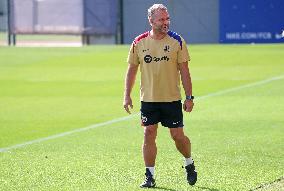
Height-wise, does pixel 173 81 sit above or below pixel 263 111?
above

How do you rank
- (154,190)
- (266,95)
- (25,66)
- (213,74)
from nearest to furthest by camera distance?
(154,190) < (266,95) < (213,74) < (25,66)

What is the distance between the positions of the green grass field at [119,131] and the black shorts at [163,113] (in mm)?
633

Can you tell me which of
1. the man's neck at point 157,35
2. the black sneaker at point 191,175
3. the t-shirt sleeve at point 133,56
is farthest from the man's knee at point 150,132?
the man's neck at point 157,35

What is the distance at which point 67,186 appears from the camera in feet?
32.9

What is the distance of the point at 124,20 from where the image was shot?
148ft

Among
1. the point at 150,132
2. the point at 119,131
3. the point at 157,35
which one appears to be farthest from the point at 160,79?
the point at 119,131

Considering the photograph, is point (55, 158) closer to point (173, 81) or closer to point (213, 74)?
point (173, 81)

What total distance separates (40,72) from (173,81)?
18234 millimetres

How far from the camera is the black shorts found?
984 centimetres

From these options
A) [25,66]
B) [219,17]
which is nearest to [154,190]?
[25,66]

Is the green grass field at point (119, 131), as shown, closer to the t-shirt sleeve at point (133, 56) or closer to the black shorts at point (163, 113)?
the black shorts at point (163, 113)

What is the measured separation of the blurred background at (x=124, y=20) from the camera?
42.3 metres

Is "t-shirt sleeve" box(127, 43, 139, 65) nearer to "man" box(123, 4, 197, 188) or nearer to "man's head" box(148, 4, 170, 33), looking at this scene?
"man" box(123, 4, 197, 188)

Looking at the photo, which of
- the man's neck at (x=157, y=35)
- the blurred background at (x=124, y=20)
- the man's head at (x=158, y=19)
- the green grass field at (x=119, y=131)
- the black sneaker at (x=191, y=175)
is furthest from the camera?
the blurred background at (x=124, y=20)
